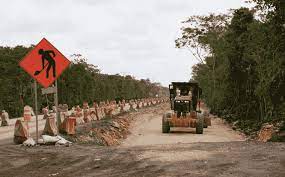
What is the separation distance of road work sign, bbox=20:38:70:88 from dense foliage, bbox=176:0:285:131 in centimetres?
1397

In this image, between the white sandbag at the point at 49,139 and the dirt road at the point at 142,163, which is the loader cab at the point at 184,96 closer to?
the white sandbag at the point at 49,139

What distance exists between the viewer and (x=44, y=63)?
51.1 ft

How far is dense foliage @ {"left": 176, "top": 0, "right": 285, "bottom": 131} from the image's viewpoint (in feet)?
95.1

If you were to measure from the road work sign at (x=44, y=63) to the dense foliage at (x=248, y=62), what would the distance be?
45.8ft

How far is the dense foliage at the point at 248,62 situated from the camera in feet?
95.1

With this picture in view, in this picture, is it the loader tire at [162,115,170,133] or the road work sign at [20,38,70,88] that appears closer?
the road work sign at [20,38,70,88]

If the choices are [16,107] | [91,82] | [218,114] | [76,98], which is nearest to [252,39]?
[218,114]

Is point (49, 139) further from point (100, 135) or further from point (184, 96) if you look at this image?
point (184, 96)

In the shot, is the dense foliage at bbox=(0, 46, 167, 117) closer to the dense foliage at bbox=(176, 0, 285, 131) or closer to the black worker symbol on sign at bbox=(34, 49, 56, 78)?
the dense foliage at bbox=(176, 0, 285, 131)

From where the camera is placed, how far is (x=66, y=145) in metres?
15.7

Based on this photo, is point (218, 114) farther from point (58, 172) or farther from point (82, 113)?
point (58, 172)

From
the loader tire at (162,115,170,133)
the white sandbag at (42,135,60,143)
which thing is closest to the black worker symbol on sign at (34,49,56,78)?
the white sandbag at (42,135,60,143)

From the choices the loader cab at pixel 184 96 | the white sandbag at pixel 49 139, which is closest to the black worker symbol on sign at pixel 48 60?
the white sandbag at pixel 49 139

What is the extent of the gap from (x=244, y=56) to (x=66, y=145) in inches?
1001
